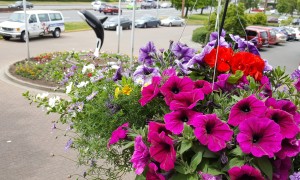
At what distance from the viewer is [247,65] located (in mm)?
2250

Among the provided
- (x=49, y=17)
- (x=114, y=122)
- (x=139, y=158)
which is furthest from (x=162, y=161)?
(x=49, y=17)

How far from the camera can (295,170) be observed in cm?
199

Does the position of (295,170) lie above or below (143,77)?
below

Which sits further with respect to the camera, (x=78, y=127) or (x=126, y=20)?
(x=126, y=20)

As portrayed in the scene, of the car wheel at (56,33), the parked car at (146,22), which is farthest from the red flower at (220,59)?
the parked car at (146,22)

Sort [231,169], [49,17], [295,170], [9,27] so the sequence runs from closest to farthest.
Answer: [231,169] < [295,170] < [9,27] < [49,17]

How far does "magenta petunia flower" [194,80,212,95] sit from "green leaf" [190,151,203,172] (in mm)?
371

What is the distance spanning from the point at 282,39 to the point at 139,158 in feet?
107

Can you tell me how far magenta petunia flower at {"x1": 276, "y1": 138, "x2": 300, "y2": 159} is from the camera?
1.75m

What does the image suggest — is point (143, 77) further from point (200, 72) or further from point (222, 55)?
point (222, 55)

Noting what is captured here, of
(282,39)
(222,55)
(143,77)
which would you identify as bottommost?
(282,39)

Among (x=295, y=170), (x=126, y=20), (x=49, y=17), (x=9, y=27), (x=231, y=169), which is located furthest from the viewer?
(x=126, y=20)

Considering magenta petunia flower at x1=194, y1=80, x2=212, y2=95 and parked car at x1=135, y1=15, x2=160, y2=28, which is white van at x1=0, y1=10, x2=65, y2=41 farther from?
magenta petunia flower at x1=194, y1=80, x2=212, y2=95

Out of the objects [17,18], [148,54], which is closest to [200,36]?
[17,18]
